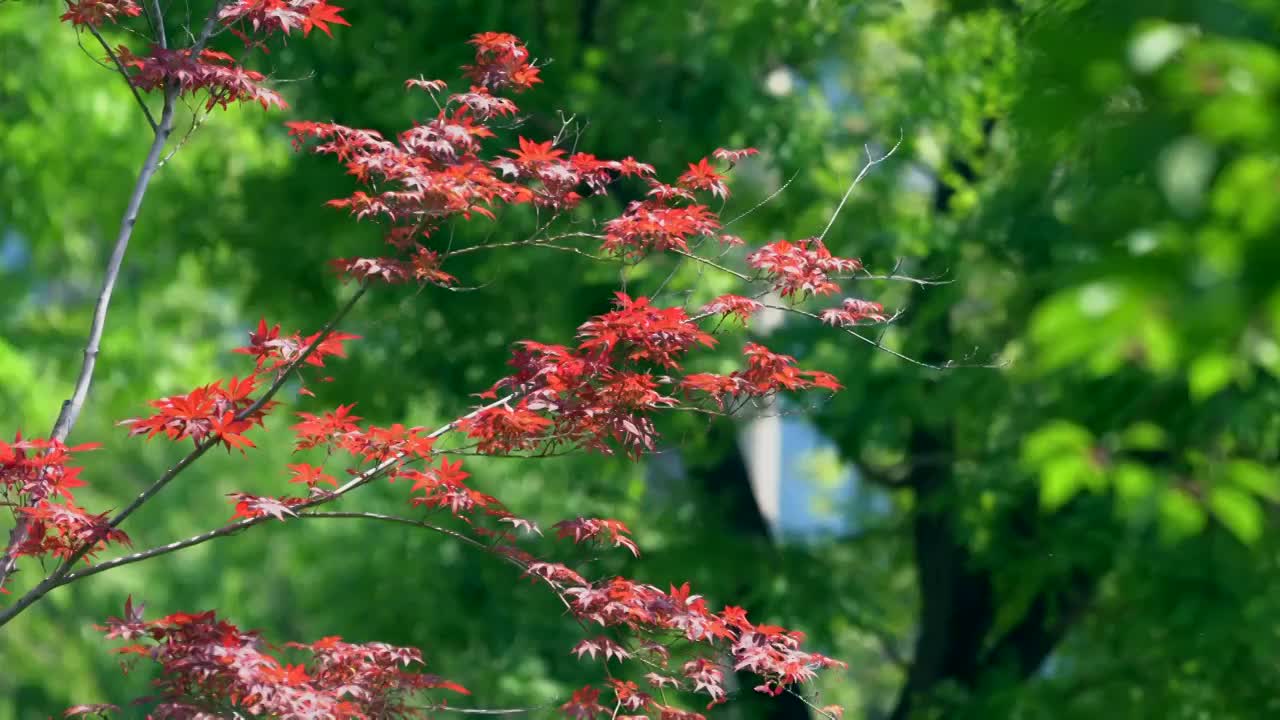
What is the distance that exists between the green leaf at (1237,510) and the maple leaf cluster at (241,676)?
2162mm

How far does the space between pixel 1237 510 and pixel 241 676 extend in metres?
2.32

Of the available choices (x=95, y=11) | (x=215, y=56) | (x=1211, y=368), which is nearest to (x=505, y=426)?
(x=215, y=56)

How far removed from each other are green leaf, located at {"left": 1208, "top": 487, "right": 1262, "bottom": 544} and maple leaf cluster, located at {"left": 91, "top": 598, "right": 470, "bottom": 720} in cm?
216

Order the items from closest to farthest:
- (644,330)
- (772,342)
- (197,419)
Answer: (197,419) → (644,330) → (772,342)

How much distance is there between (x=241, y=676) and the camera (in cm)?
330

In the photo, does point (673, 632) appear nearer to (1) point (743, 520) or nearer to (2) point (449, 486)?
(2) point (449, 486)

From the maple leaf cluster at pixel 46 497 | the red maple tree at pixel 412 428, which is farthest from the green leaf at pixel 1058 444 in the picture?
the maple leaf cluster at pixel 46 497

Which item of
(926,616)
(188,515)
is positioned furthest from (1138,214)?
(188,515)

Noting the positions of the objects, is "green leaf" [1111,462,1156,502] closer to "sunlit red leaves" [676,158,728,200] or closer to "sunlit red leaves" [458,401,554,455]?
"sunlit red leaves" [458,401,554,455]

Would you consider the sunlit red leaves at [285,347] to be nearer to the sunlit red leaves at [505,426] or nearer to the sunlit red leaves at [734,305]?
the sunlit red leaves at [505,426]

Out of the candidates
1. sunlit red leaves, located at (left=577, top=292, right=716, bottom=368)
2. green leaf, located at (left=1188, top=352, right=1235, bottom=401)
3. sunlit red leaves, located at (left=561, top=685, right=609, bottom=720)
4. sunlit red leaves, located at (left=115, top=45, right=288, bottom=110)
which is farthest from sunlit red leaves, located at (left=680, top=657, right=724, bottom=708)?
green leaf, located at (left=1188, top=352, right=1235, bottom=401)

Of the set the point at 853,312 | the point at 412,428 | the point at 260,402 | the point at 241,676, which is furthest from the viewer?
the point at 853,312

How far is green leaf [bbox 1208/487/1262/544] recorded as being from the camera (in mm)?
1672

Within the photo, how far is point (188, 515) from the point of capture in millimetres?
12195
